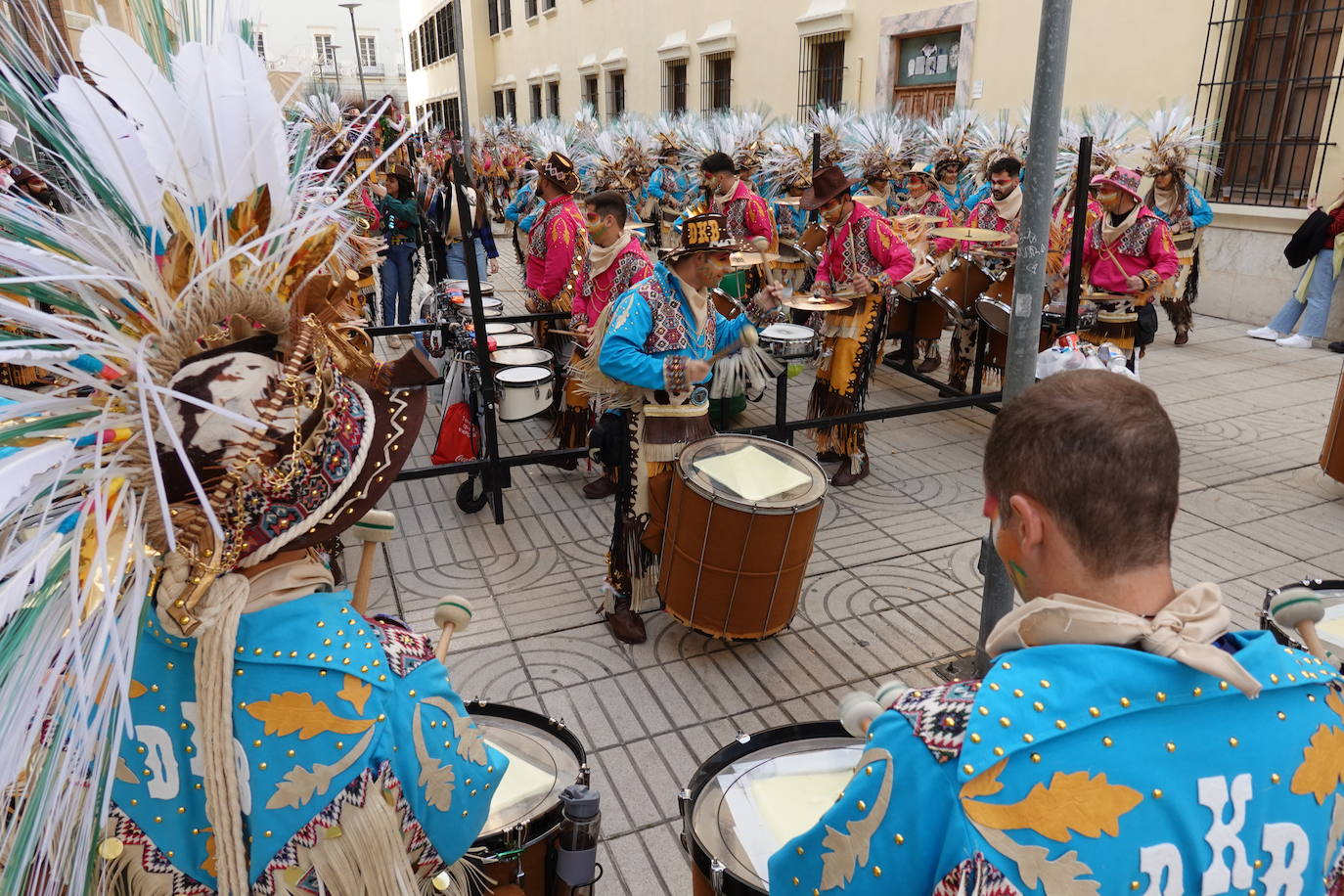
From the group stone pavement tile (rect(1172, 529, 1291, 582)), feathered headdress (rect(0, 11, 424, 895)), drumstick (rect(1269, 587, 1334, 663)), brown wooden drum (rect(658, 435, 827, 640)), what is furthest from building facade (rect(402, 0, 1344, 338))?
drumstick (rect(1269, 587, 1334, 663))

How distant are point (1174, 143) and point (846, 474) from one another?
5.59m

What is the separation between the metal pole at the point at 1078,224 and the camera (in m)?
4.34

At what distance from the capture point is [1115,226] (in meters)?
6.15

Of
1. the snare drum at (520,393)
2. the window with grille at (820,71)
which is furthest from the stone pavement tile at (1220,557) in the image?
the window with grille at (820,71)

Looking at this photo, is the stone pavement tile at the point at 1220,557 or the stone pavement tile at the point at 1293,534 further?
the stone pavement tile at the point at 1293,534

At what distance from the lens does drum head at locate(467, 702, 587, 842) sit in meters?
1.82

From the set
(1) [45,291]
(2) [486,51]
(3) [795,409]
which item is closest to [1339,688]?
(1) [45,291]

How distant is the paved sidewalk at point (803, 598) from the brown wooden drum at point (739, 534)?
11.4 inches

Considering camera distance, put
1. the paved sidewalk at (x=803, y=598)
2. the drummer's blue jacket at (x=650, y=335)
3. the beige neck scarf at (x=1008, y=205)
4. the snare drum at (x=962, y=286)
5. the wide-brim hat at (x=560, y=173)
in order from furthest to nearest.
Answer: the beige neck scarf at (x=1008, y=205) < the snare drum at (x=962, y=286) < the wide-brim hat at (x=560, y=173) < the drummer's blue jacket at (x=650, y=335) < the paved sidewalk at (x=803, y=598)

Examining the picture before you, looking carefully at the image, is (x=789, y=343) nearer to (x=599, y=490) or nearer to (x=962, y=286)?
(x=599, y=490)

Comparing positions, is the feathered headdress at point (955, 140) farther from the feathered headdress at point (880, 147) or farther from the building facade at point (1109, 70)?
the building facade at point (1109, 70)

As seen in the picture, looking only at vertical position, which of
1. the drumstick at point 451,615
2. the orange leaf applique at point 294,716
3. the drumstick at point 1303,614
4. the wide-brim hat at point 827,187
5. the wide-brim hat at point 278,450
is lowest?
the drumstick at point 451,615

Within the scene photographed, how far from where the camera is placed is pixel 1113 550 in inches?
44.4

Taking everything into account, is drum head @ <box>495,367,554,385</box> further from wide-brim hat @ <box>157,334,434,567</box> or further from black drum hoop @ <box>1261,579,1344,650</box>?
black drum hoop @ <box>1261,579,1344,650</box>
